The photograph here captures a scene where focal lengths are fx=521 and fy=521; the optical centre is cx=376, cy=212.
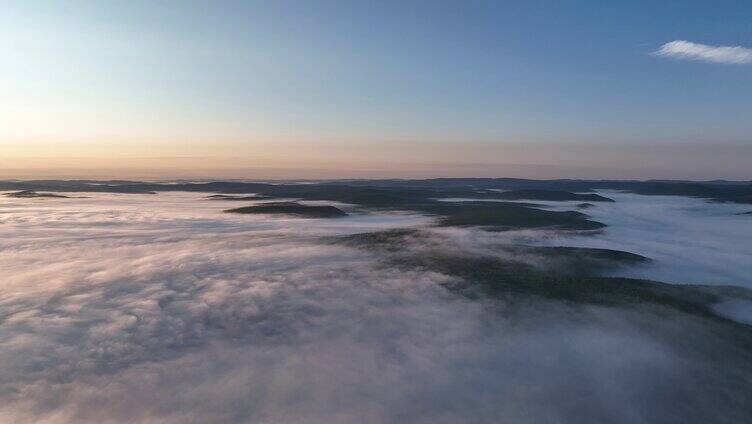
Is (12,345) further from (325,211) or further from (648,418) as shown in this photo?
(325,211)

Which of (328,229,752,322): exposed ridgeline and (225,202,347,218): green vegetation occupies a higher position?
(225,202,347,218): green vegetation

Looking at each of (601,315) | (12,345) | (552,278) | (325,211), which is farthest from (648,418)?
(325,211)

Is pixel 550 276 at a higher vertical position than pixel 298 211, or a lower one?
lower

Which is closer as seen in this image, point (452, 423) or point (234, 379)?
point (452, 423)

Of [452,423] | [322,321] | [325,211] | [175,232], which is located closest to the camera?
[452,423]

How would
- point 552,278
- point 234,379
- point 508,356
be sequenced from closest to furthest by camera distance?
1. point 234,379
2. point 508,356
3. point 552,278

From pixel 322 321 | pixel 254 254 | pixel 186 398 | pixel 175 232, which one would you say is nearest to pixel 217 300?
pixel 322 321

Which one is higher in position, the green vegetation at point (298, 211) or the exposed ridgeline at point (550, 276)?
the green vegetation at point (298, 211)

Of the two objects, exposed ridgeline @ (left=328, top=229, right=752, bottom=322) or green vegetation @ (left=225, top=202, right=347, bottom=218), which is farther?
green vegetation @ (left=225, top=202, right=347, bottom=218)

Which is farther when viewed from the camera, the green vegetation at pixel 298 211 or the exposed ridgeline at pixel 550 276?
the green vegetation at pixel 298 211

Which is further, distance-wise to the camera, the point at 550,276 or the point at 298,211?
the point at 298,211
